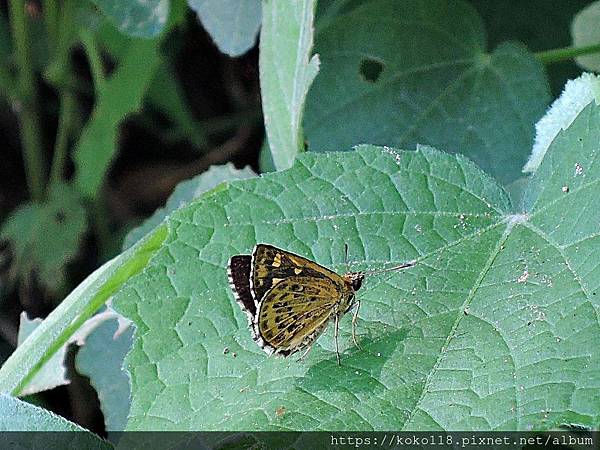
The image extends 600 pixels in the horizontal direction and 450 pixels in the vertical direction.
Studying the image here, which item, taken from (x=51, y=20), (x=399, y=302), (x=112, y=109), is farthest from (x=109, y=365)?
(x=51, y=20)

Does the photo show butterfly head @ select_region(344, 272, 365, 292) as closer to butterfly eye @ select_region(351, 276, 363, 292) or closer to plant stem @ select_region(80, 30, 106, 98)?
butterfly eye @ select_region(351, 276, 363, 292)

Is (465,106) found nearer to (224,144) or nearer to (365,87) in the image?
(365,87)

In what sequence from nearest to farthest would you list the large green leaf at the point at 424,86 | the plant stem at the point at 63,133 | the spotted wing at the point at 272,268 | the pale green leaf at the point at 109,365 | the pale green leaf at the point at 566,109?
the spotted wing at the point at 272,268 → the pale green leaf at the point at 566,109 → the pale green leaf at the point at 109,365 → the large green leaf at the point at 424,86 → the plant stem at the point at 63,133

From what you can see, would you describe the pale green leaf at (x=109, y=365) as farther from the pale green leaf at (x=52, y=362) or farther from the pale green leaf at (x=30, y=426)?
the pale green leaf at (x=30, y=426)

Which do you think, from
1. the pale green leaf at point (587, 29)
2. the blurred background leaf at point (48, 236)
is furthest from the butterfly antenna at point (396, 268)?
the blurred background leaf at point (48, 236)

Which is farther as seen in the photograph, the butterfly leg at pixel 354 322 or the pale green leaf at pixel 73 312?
the pale green leaf at pixel 73 312

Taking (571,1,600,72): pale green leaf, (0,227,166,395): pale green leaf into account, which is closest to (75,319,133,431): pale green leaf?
(0,227,166,395): pale green leaf
